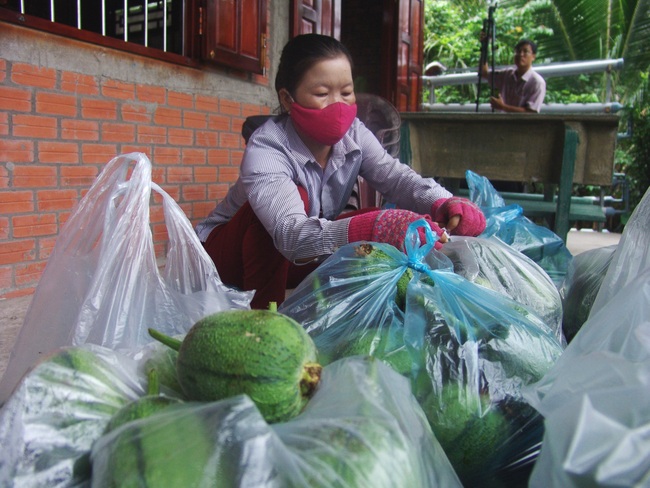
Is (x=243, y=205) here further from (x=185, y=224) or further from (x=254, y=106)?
(x=254, y=106)

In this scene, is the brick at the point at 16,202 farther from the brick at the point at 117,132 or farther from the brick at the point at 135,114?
the brick at the point at 135,114

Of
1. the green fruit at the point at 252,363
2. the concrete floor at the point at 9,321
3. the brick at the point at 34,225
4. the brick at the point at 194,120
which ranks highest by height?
the brick at the point at 194,120

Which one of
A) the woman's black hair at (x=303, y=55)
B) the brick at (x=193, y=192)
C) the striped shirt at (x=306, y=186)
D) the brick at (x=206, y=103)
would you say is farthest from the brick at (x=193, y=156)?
the woman's black hair at (x=303, y=55)

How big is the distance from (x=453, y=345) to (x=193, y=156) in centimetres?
341

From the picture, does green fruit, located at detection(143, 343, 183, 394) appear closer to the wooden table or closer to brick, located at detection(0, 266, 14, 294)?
brick, located at detection(0, 266, 14, 294)

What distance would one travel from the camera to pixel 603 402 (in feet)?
2.34

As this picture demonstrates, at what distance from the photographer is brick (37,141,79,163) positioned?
10.2 feet

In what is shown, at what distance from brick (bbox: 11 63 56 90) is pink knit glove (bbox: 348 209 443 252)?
223 centimetres

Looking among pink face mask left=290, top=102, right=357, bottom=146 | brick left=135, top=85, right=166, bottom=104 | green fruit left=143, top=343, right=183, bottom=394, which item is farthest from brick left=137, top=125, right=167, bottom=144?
green fruit left=143, top=343, right=183, bottom=394

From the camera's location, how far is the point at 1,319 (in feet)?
9.30

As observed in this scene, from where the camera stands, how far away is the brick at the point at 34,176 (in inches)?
118

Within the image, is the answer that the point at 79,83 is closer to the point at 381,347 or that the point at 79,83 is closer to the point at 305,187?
the point at 305,187

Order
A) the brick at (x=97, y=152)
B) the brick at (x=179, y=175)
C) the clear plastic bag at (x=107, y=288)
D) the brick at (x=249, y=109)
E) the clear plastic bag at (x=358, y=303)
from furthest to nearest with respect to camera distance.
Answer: the brick at (x=249, y=109) < the brick at (x=179, y=175) < the brick at (x=97, y=152) < the clear plastic bag at (x=107, y=288) < the clear plastic bag at (x=358, y=303)

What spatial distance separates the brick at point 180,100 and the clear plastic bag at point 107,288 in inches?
103
